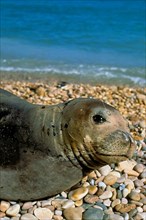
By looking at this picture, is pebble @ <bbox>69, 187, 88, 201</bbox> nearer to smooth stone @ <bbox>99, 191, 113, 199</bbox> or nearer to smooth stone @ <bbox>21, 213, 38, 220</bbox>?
smooth stone @ <bbox>99, 191, 113, 199</bbox>

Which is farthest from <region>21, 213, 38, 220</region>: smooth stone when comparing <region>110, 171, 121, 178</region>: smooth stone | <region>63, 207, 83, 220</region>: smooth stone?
<region>110, 171, 121, 178</region>: smooth stone

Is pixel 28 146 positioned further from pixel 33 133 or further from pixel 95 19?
pixel 95 19

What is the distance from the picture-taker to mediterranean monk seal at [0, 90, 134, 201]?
405 cm

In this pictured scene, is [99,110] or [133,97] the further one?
[133,97]

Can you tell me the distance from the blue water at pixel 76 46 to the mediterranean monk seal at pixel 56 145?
654cm

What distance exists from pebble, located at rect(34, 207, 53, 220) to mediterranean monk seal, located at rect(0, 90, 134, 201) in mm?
164

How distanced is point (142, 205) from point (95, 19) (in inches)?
798

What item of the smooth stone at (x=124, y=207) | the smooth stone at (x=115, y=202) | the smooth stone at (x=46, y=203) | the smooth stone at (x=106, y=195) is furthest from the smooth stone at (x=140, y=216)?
the smooth stone at (x=46, y=203)

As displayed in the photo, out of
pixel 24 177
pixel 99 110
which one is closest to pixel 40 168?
pixel 24 177

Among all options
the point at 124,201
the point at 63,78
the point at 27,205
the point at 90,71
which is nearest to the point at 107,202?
the point at 124,201

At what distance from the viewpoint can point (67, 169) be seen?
4289 mm

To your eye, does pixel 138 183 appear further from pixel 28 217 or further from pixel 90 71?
pixel 90 71

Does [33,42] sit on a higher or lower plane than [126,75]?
higher

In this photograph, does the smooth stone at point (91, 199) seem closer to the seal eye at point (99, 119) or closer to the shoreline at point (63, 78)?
the seal eye at point (99, 119)
